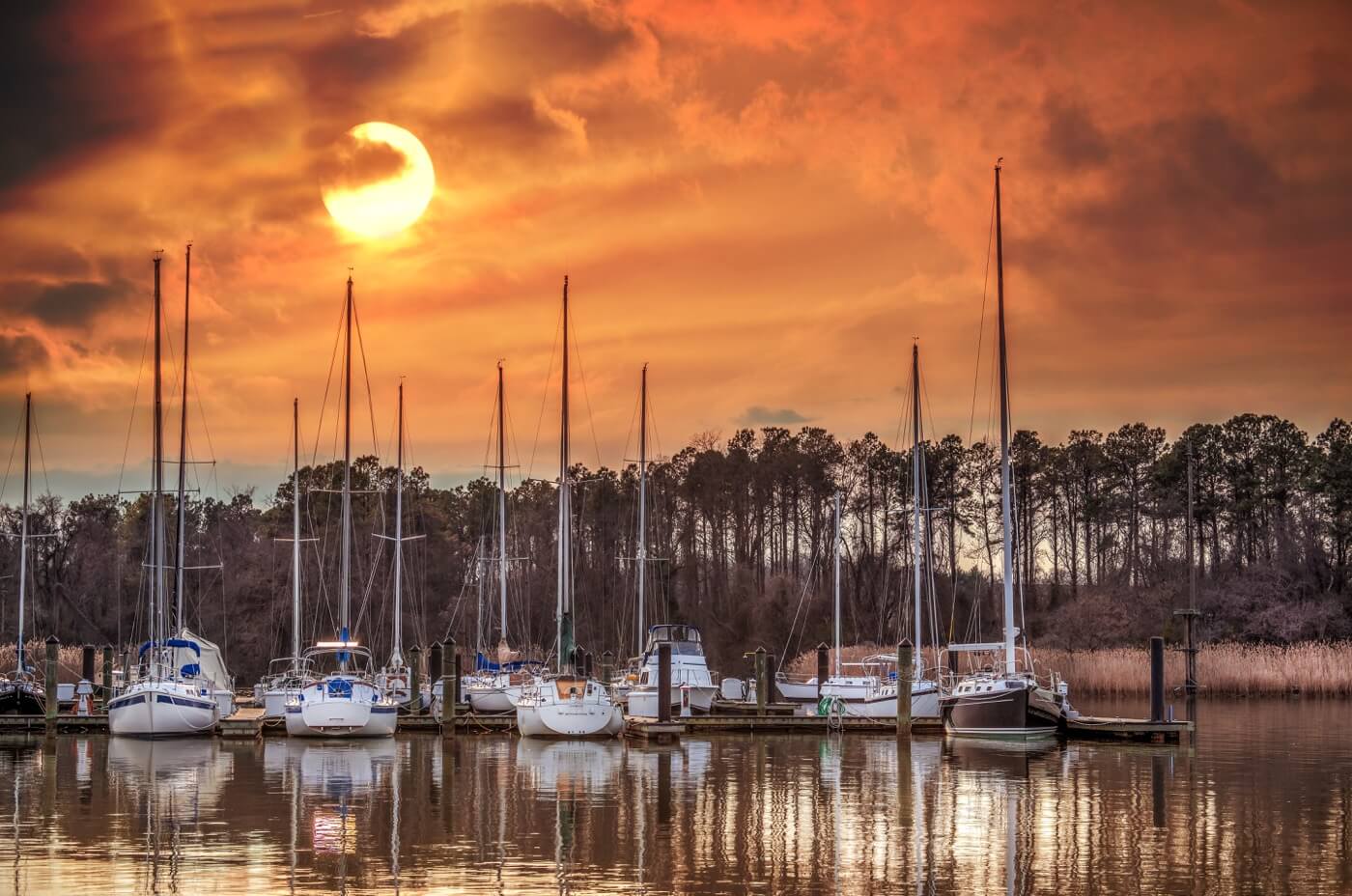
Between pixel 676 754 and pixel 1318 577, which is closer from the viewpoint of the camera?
pixel 676 754

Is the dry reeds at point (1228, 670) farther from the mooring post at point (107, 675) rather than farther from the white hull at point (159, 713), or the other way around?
the mooring post at point (107, 675)

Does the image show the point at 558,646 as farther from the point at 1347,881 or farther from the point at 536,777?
the point at 1347,881

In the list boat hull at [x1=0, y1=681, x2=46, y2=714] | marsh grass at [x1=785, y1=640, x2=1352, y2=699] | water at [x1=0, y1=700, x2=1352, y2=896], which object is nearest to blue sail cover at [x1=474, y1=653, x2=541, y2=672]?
water at [x1=0, y1=700, x2=1352, y2=896]

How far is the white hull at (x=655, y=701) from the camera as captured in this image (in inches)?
2159

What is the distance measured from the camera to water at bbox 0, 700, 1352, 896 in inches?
863

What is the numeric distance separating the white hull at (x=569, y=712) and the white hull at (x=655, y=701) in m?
3.67

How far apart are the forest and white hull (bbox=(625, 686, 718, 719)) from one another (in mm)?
29665

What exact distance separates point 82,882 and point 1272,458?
3576 inches

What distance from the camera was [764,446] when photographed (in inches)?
4203

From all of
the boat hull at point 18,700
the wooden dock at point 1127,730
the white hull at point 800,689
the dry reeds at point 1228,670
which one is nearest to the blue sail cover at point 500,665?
the white hull at point 800,689

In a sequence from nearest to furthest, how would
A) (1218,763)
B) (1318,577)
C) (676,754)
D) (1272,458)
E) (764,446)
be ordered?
(1218,763)
(676,754)
(1318,577)
(1272,458)
(764,446)

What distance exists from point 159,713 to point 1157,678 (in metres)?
31.7

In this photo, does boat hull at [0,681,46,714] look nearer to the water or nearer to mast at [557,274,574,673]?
the water

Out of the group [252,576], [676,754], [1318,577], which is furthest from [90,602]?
[1318,577]
